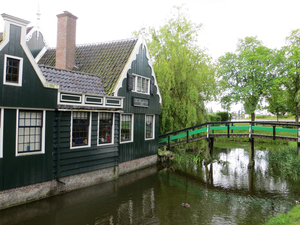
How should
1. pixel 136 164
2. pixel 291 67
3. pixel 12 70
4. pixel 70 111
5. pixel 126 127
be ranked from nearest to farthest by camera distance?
pixel 12 70
pixel 70 111
pixel 126 127
pixel 136 164
pixel 291 67

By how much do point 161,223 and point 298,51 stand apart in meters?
24.4

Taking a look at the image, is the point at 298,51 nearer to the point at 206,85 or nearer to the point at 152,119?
the point at 206,85

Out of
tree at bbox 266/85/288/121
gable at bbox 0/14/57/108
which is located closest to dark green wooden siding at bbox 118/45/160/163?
gable at bbox 0/14/57/108

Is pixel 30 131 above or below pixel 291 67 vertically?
below

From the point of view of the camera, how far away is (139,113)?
1572 cm

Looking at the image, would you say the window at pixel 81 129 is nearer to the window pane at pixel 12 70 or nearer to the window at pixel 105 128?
the window at pixel 105 128

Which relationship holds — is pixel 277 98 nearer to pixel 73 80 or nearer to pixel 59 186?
pixel 73 80

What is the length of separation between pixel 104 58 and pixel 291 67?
22.1 meters

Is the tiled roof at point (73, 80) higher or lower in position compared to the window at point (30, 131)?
higher

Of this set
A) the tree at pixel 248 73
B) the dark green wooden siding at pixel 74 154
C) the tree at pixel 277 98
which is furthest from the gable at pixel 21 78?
the tree at pixel 277 98

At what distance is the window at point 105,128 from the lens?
12500 millimetres

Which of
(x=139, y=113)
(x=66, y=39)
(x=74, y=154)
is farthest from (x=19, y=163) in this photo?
(x=66, y=39)

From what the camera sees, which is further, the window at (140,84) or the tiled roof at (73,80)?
the window at (140,84)

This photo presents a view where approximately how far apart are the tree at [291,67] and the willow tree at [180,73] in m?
10.2
